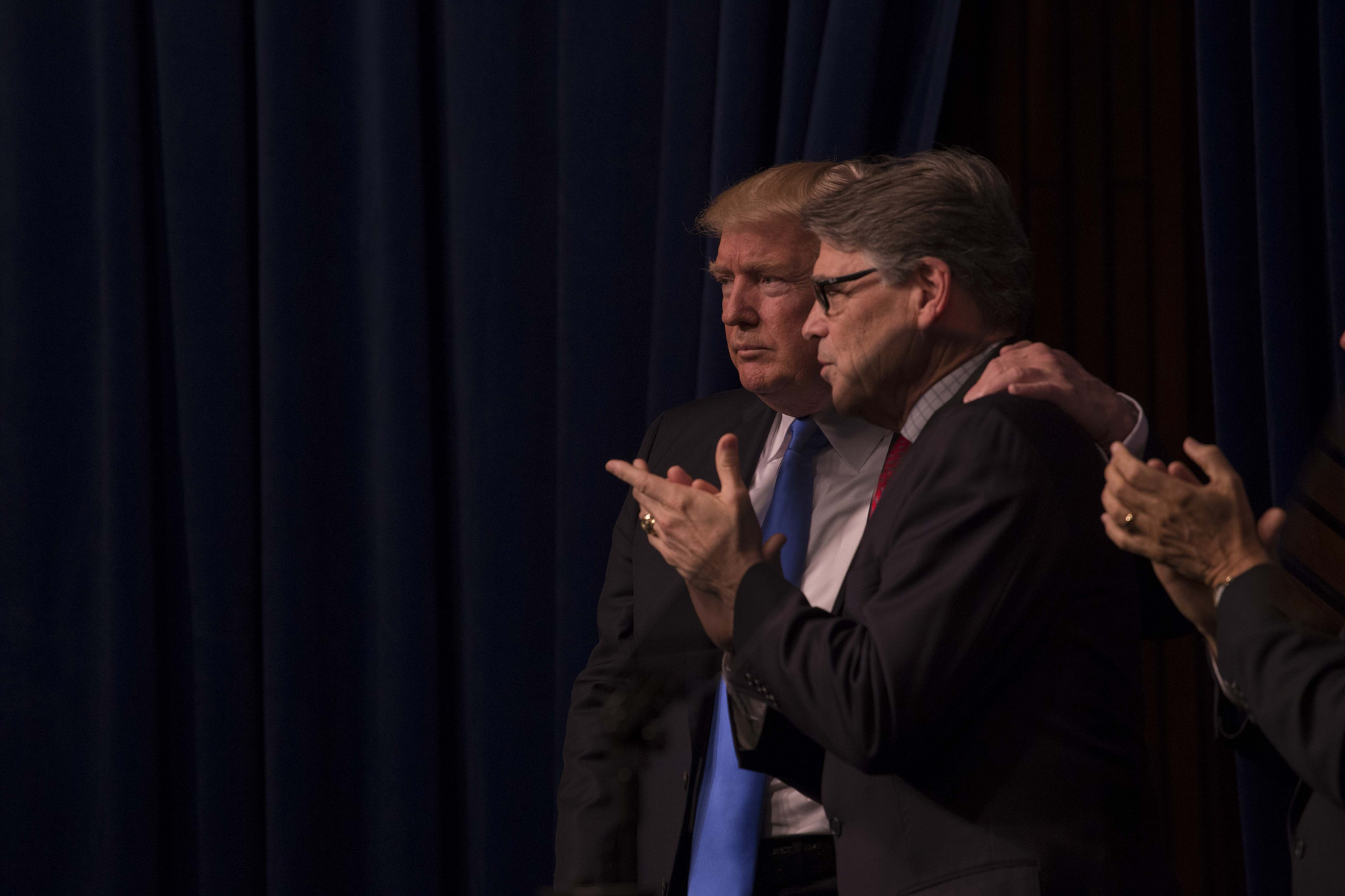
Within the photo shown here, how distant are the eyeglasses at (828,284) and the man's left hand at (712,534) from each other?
0.20 m

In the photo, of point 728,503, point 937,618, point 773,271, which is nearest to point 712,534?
point 728,503

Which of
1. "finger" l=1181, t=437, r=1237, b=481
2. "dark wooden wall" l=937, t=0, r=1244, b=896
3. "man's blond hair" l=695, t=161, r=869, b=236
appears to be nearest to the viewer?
"finger" l=1181, t=437, r=1237, b=481

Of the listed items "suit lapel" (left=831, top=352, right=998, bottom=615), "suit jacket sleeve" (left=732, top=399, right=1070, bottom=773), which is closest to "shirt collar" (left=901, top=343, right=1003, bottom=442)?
"suit lapel" (left=831, top=352, right=998, bottom=615)

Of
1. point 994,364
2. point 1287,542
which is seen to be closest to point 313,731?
point 994,364

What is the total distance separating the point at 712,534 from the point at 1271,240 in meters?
1.15

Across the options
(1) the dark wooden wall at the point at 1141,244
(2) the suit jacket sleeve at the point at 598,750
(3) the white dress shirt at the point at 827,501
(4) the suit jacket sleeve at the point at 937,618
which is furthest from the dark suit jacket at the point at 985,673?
(1) the dark wooden wall at the point at 1141,244

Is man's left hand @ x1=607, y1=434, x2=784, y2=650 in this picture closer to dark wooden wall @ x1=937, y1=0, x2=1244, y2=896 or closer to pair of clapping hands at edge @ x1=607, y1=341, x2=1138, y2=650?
pair of clapping hands at edge @ x1=607, y1=341, x2=1138, y2=650

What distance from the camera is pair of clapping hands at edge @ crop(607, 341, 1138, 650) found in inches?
46.7

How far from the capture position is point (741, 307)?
1703 millimetres

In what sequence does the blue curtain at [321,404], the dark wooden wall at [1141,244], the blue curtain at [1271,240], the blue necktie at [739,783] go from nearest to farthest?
the blue necktie at [739,783], the blue curtain at [1271,240], the dark wooden wall at [1141,244], the blue curtain at [321,404]

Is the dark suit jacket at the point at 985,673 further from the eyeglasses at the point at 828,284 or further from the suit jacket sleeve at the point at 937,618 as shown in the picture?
the eyeglasses at the point at 828,284

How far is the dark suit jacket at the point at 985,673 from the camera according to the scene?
1035 mm

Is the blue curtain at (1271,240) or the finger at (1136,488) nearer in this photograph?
the finger at (1136,488)

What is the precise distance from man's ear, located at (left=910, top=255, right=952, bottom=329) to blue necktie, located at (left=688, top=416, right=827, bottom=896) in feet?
1.34
